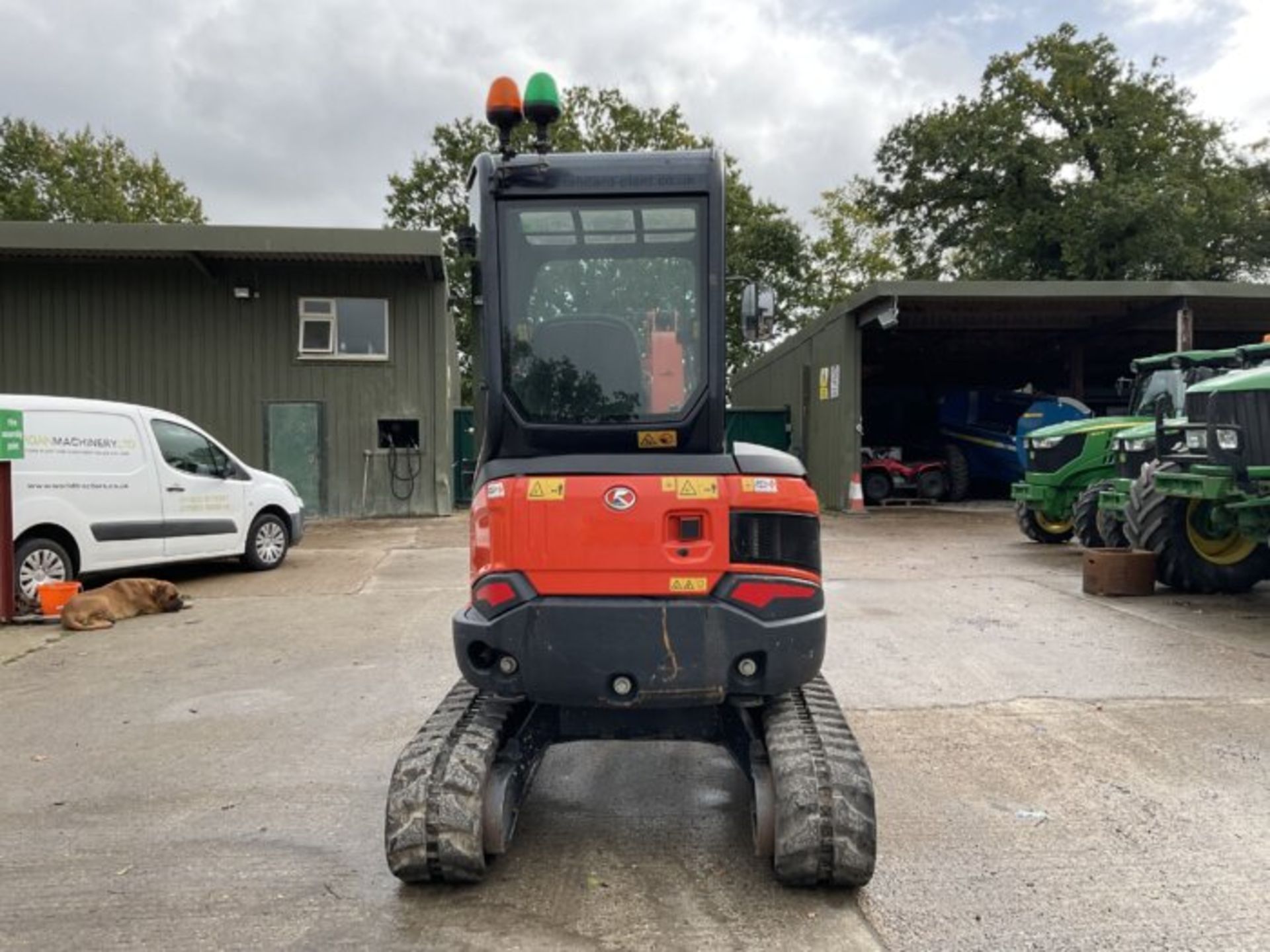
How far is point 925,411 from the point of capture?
2617cm

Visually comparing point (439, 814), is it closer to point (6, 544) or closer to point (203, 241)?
point (6, 544)

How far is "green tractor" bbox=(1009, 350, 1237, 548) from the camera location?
449 inches

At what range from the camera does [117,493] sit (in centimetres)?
909

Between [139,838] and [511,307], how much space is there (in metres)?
2.54

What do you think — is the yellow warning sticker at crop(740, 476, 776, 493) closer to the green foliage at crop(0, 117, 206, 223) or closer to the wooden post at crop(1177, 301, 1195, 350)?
the wooden post at crop(1177, 301, 1195, 350)

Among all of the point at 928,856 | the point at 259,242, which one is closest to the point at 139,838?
the point at 928,856

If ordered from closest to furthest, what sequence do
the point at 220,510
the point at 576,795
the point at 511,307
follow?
the point at 511,307 → the point at 576,795 → the point at 220,510

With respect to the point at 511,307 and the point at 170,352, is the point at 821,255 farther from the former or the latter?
the point at 511,307

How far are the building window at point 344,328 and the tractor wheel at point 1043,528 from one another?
11225mm

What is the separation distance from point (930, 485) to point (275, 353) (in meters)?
14.5

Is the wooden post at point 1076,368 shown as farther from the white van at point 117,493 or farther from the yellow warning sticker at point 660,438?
the yellow warning sticker at point 660,438

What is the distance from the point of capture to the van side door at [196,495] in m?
9.62

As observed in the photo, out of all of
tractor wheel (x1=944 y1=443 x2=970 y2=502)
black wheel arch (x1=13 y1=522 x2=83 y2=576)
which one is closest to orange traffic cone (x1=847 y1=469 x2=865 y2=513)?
tractor wheel (x1=944 y1=443 x2=970 y2=502)

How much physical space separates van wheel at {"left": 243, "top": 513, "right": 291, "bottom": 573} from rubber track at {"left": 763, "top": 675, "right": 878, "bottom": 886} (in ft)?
29.7
